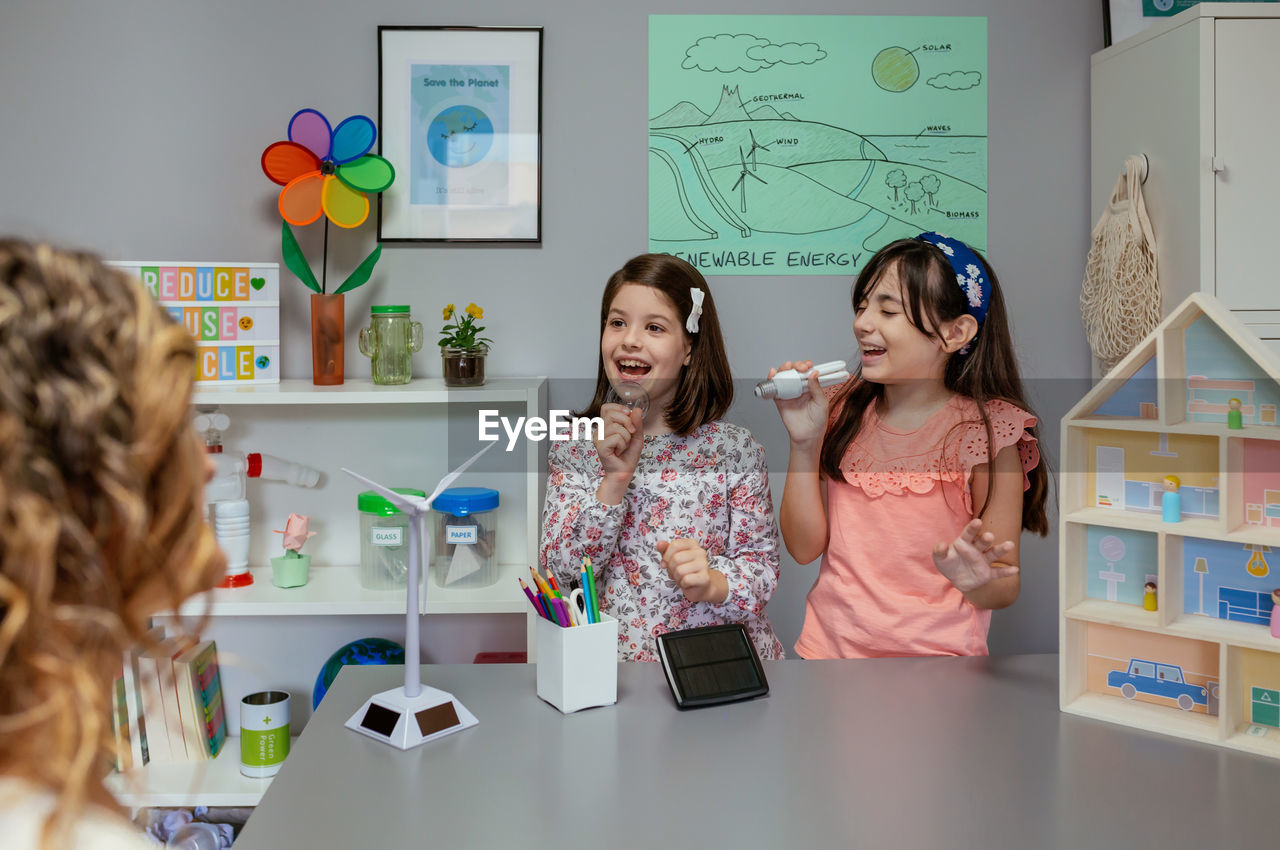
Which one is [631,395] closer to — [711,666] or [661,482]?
[661,482]

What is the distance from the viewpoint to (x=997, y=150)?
7.54 feet

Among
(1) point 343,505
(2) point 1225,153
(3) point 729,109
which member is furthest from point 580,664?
(2) point 1225,153

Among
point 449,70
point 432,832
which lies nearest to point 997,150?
point 449,70

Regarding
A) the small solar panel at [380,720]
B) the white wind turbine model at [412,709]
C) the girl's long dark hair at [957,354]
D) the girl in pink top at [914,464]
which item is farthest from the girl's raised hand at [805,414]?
the small solar panel at [380,720]

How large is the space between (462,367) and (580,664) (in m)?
0.97

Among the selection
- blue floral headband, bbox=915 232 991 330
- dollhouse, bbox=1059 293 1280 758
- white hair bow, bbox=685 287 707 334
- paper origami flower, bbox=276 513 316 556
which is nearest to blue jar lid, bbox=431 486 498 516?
paper origami flower, bbox=276 513 316 556

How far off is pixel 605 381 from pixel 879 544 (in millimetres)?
592

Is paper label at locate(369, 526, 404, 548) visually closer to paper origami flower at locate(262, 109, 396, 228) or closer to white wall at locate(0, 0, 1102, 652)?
white wall at locate(0, 0, 1102, 652)

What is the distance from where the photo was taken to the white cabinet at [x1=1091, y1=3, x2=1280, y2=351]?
191cm

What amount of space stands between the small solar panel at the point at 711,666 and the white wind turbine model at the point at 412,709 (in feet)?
0.83

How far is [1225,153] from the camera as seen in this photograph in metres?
1.94

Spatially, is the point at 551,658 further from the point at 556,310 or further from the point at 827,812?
the point at 556,310

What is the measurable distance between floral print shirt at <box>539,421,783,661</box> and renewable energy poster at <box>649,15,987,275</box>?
1.98 feet

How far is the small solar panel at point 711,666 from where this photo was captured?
124 cm
